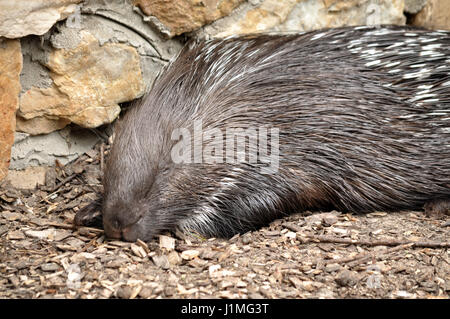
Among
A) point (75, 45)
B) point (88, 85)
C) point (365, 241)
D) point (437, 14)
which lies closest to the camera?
point (365, 241)

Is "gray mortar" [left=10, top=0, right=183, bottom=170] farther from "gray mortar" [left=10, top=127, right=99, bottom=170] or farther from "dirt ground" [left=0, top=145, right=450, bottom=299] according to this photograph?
"dirt ground" [left=0, top=145, right=450, bottom=299]

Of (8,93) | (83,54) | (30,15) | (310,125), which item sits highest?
(30,15)

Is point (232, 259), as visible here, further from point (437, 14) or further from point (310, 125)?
point (437, 14)

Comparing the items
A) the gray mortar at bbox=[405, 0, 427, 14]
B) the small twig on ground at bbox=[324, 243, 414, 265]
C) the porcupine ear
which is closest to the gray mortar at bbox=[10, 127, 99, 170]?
the porcupine ear

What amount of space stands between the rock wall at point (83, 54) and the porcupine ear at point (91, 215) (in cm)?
45

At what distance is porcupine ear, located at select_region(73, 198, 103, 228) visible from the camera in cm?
293

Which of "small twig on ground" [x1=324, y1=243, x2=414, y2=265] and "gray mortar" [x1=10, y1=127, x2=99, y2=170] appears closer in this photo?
"small twig on ground" [x1=324, y1=243, x2=414, y2=265]

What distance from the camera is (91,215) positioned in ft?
9.68

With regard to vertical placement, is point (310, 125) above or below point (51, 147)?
above

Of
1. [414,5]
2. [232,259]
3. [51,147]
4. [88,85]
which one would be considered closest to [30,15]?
[88,85]

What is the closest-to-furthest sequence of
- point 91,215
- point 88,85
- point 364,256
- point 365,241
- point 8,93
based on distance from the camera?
point 364,256
point 365,241
point 8,93
point 91,215
point 88,85

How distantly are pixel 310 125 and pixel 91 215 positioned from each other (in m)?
1.23

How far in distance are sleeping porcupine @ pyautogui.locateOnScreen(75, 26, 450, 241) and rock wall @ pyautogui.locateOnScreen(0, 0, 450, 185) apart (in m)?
0.31

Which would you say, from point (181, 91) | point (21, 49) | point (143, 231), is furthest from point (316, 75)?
point (21, 49)
